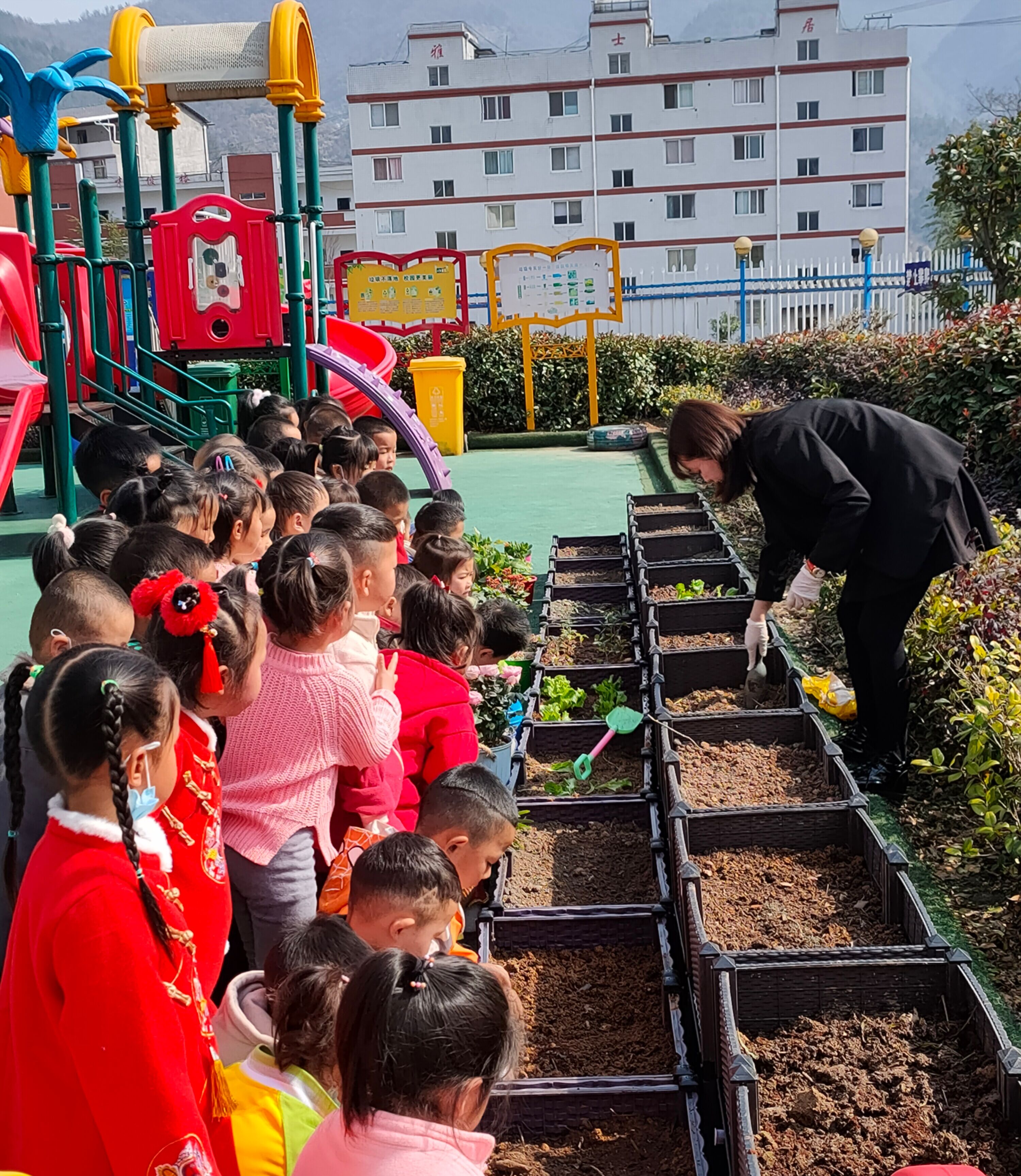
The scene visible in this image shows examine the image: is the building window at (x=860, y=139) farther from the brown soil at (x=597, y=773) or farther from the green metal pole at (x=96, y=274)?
the brown soil at (x=597, y=773)

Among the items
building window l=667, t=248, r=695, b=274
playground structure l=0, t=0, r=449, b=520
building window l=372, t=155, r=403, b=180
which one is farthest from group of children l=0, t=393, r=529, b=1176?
building window l=372, t=155, r=403, b=180

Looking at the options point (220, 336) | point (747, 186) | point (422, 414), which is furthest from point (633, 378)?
point (747, 186)

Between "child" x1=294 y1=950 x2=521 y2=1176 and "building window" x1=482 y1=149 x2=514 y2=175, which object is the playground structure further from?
"building window" x1=482 y1=149 x2=514 y2=175

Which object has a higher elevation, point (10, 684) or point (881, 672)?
point (10, 684)

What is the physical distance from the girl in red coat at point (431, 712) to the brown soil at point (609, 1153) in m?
0.80

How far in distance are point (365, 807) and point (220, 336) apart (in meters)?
6.96

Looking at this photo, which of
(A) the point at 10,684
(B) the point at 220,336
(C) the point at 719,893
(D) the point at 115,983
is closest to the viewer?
(D) the point at 115,983

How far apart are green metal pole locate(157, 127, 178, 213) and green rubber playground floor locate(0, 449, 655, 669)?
249cm

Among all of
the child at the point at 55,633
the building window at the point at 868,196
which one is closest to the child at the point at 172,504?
the child at the point at 55,633

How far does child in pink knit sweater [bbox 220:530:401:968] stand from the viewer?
2.45 metres

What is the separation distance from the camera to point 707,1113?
239cm

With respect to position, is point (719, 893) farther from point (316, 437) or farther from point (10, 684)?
point (316, 437)

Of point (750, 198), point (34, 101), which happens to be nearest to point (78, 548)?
point (34, 101)

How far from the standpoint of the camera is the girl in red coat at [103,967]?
56.6 inches
